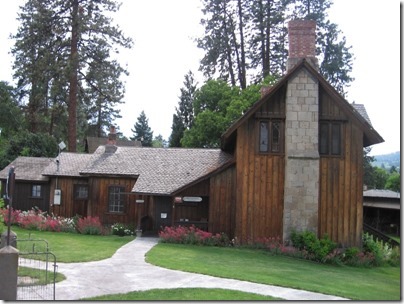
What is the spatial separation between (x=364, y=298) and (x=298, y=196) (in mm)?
8897

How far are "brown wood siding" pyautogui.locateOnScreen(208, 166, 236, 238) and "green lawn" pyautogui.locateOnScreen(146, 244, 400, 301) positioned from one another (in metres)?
2.14

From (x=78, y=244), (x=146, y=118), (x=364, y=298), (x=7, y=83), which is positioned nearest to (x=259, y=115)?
(x=78, y=244)

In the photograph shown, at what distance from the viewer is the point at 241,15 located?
1699 inches

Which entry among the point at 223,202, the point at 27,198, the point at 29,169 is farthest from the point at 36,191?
the point at 223,202

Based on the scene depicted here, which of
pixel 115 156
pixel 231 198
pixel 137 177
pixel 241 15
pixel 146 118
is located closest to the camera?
pixel 231 198

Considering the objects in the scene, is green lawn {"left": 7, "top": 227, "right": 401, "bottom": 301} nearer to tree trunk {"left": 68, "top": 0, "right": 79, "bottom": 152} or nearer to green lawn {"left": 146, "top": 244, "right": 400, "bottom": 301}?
green lawn {"left": 146, "top": 244, "right": 400, "bottom": 301}

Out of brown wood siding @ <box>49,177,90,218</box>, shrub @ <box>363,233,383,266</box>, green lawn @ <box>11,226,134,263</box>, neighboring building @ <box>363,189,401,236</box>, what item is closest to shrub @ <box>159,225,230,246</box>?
green lawn @ <box>11,226,134,263</box>

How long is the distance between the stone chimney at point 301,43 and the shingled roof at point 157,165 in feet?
19.2

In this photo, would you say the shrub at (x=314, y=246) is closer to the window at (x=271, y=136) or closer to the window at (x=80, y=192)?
the window at (x=271, y=136)

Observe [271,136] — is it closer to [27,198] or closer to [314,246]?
[314,246]

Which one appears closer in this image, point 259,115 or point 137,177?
point 259,115

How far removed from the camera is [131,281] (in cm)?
1221

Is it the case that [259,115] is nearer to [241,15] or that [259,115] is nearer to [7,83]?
[241,15]

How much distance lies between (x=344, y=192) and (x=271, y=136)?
3772 millimetres
